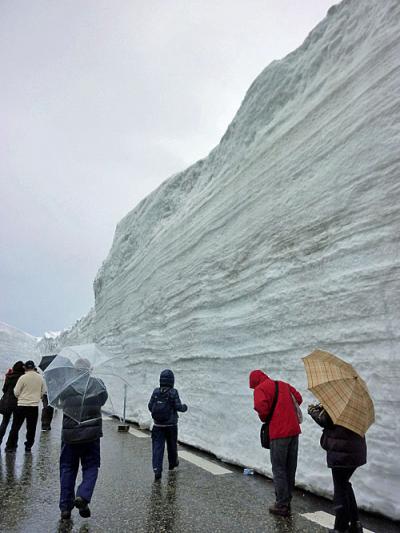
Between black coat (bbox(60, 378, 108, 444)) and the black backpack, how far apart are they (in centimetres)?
149

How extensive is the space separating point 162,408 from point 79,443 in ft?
5.67

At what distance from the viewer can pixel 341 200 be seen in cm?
531

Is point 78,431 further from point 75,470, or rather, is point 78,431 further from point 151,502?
point 151,502

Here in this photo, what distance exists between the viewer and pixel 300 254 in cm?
575

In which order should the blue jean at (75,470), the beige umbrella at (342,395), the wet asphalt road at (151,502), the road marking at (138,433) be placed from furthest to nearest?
the road marking at (138,433), the blue jean at (75,470), the wet asphalt road at (151,502), the beige umbrella at (342,395)

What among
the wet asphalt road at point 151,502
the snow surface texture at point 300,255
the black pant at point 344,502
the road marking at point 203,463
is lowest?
the wet asphalt road at point 151,502

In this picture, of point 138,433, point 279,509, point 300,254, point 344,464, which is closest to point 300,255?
point 300,254

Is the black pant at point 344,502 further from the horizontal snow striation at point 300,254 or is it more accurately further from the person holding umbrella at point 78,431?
Result: the person holding umbrella at point 78,431

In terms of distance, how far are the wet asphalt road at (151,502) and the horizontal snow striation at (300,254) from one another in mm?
606

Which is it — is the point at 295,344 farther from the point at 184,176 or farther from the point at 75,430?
the point at 184,176

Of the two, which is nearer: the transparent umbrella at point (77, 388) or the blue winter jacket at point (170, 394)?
the transparent umbrella at point (77, 388)

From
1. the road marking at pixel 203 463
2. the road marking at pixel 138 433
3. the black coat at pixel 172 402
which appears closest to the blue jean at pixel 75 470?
the black coat at pixel 172 402

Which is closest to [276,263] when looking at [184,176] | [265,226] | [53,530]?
[265,226]

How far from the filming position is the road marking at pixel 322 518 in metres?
3.71
